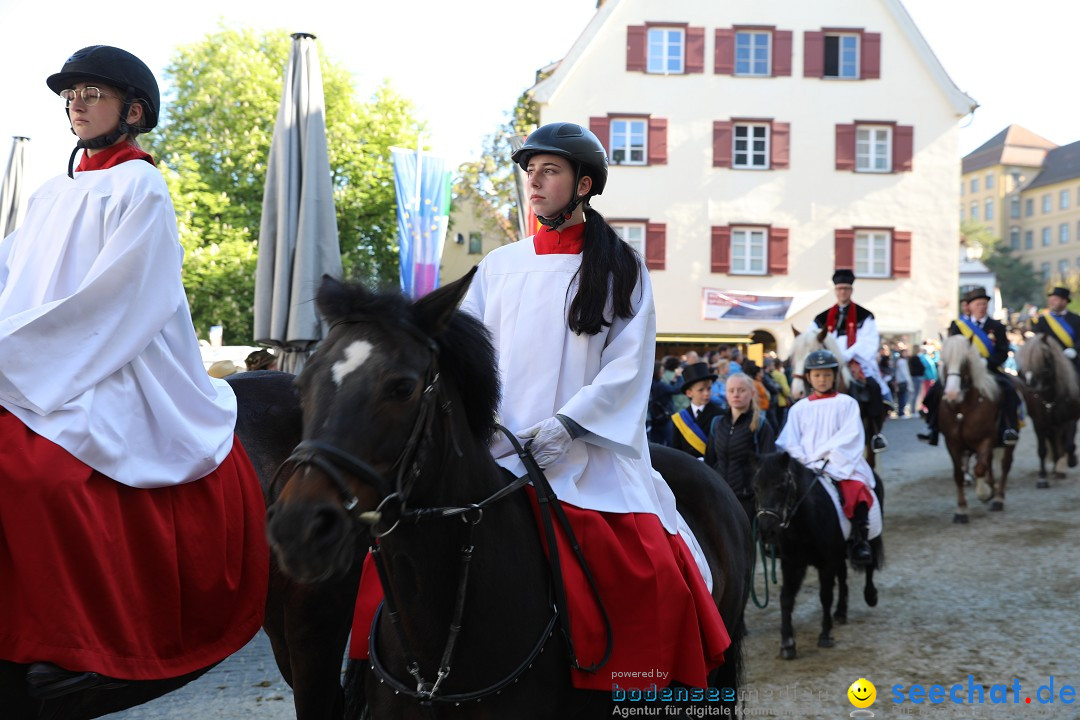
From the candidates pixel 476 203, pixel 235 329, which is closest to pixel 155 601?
pixel 235 329

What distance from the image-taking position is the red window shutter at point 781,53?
29.9 metres

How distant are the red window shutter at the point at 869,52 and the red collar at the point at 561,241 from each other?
2971 cm

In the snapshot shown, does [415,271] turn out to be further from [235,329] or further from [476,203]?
[476,203]

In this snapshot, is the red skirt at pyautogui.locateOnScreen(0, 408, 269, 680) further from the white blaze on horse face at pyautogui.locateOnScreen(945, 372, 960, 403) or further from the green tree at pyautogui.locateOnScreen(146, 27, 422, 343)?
the green tree at pyautogui.locateOnScreen(146, 27, 422, 343)

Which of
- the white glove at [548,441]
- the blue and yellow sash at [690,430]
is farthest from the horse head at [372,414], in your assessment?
the blue and yellow sash at [690,430]

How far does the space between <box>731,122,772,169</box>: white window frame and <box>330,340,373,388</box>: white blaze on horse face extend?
28.7m

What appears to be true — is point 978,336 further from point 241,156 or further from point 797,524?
point 241,156

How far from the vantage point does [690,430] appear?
8.78 meters

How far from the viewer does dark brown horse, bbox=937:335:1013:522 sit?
12.5m

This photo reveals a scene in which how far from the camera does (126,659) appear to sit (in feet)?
9.80

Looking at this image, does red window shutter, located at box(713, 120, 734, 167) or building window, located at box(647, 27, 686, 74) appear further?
building window, located at box(647, 27, 686, 74)

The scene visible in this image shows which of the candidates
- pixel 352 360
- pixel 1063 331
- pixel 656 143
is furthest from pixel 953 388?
pixel 656 143

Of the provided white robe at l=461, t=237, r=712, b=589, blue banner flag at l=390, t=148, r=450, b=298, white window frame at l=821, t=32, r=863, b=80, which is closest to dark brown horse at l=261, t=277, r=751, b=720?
white robe at l=461, t=237, r=712, b=589

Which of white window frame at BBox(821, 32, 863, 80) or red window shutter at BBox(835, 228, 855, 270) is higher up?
white window frame at BBox(821, 32, 863, 80)
